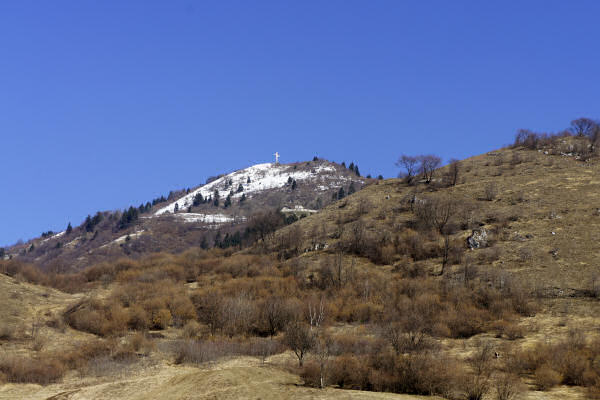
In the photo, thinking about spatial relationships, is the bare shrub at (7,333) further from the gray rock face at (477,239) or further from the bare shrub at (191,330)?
the gray rock face at (477,239)

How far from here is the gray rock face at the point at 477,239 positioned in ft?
176

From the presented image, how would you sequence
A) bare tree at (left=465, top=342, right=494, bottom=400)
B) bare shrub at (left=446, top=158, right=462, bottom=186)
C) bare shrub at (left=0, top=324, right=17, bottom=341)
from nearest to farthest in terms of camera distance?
bare tree at (left=465, top=342, right=494, bottom=400) → bare shrub at (left=0, top=324, right=17, bottom=341) → bare shrub at (left=446, top=158, right=462, bottom=186)

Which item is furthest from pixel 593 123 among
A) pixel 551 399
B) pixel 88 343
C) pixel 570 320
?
pixel 88 343

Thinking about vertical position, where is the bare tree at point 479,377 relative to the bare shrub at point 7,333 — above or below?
below

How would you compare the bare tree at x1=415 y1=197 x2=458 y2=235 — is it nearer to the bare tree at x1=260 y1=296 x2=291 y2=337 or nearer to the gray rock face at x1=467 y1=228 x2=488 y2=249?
the gray rock face at x1=467 y1=228 x2=488 y2=249

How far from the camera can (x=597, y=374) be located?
80.1 feet

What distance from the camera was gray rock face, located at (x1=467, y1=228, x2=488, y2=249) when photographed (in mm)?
53500

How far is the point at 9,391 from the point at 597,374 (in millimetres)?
27530

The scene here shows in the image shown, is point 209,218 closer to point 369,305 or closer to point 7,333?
point 369,305

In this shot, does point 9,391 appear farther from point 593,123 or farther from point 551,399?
point 593,123

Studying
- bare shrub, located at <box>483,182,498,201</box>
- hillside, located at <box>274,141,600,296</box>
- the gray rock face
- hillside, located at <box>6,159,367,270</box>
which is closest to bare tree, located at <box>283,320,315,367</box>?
hillside, located at <box>274,141,600,296</box>

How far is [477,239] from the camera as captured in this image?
54.2 meters

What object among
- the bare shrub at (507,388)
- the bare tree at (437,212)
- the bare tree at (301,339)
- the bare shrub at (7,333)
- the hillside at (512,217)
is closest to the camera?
the bare shrub at (507,388)

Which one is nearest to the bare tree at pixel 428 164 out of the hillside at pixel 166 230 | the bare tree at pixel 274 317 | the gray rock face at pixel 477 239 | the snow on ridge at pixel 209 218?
the gray rock face at pixel 477 239
